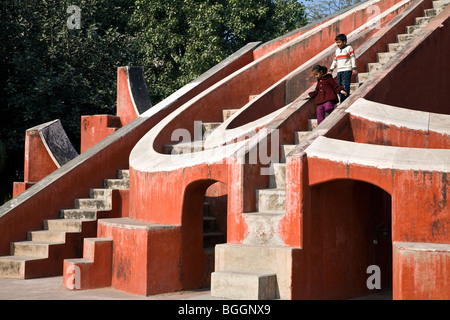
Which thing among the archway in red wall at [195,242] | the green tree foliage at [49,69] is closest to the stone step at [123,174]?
the archway in red wall at [195,242]

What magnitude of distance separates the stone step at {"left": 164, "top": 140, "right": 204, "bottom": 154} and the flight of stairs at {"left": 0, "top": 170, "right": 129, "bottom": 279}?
0.73m

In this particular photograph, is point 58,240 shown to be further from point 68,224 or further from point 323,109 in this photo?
point 323,109

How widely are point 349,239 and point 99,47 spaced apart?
1128cm

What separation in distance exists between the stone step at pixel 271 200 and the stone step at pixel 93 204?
3.19 metres

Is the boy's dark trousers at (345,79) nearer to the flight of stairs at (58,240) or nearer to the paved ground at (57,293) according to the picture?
the paved ground at (57,293)

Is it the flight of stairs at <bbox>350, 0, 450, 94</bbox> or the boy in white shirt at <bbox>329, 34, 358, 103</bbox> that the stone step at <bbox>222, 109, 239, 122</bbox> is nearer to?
the flight of stairs at <bbox>350, 0, 450, 94</bbox>

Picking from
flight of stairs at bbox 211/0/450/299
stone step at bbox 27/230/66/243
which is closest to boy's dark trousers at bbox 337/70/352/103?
flight of stairs at bbox 211/0/450/299

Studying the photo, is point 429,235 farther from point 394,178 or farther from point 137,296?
point 137,296

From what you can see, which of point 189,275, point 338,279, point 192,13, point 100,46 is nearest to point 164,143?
point 189,275

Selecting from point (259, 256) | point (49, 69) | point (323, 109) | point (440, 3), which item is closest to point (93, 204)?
point (323, 109)

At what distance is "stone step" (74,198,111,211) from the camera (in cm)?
932

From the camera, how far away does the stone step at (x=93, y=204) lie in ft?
30.6

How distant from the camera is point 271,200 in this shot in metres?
6.66
